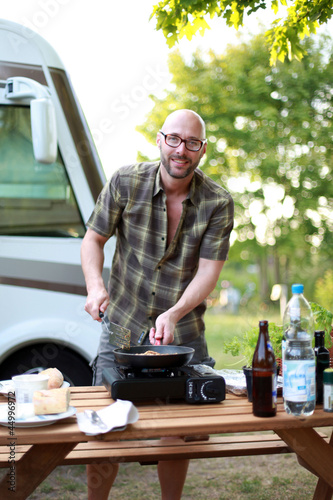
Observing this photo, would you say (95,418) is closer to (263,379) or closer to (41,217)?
(263,379)

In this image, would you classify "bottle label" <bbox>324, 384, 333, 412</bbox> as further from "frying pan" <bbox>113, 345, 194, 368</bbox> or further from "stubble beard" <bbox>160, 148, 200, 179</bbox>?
"stubble beard" <bbox>160, 148, 200, 179</bbox>

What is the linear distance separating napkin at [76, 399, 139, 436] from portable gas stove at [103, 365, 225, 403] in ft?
0.72

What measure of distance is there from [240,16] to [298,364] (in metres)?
2.99

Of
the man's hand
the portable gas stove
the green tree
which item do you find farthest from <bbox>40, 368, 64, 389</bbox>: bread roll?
the green tree

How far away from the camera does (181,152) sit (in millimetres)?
3113

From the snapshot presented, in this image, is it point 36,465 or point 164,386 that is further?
point 164,386

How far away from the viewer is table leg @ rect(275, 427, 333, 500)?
220cm

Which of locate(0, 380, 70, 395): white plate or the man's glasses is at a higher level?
the man's glasses

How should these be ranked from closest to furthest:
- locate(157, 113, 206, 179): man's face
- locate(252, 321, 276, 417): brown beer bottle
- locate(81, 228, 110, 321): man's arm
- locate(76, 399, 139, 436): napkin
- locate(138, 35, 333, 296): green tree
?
locate(76, 399, 139, 436): napkin
locate(252, 321, 276, 417): brown beer bottle
locate(81, 228, 110, 321): man's arm
locate(157, 113, 206, 179): man's face
locate(138, 35, 333, 296): green tree

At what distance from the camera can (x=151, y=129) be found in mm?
18922

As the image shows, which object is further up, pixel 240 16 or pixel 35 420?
pixel 240 16

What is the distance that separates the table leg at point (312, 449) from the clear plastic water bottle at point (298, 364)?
0.08m

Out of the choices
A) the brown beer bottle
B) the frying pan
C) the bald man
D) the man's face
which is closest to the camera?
the brown beer bottle

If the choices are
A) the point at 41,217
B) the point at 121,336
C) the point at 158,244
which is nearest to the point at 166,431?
the point at 121,336
